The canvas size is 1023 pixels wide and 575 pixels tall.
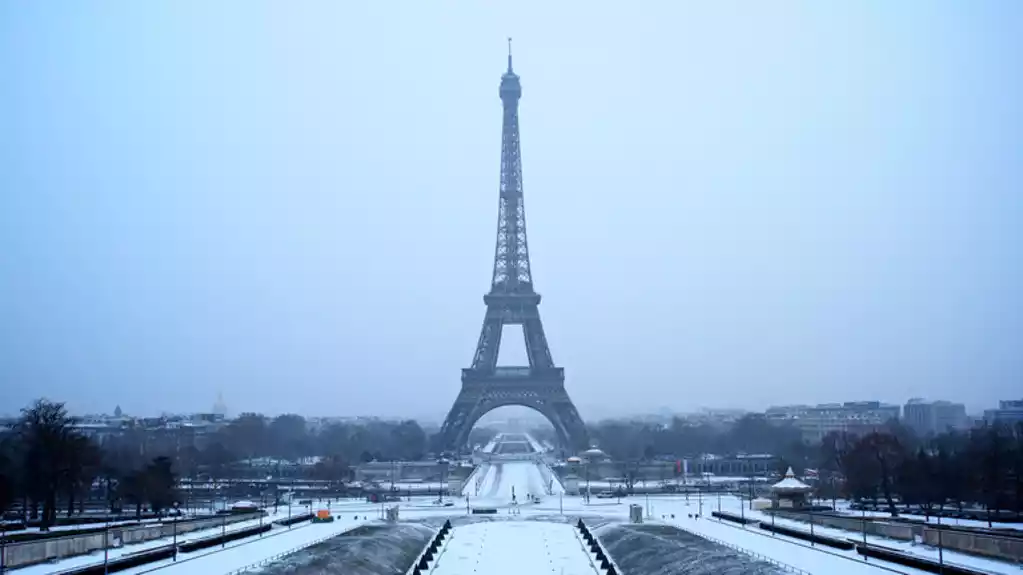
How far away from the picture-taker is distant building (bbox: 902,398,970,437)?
14825 cm

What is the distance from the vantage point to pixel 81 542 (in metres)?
35.0

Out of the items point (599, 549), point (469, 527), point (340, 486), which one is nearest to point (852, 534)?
point (599, 549)

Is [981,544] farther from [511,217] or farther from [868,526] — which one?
[511,217]

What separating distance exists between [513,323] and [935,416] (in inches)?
3513

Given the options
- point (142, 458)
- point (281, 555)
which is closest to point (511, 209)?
point (142, 458)

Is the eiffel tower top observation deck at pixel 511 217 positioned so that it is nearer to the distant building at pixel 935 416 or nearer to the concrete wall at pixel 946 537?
the concrete wall at pixel 946 537

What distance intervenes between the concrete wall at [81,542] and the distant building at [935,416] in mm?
118268

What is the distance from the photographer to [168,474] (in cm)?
5331

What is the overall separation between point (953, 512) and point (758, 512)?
8640 millimetres

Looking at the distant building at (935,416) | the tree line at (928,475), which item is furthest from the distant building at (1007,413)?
the tree line at (928,475)

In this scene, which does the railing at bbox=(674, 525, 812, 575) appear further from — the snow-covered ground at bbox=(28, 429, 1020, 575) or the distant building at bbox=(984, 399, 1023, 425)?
the distant building at bbox=(984, 399, 1023, 425)

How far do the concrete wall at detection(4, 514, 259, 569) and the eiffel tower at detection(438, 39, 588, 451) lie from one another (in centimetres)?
4419

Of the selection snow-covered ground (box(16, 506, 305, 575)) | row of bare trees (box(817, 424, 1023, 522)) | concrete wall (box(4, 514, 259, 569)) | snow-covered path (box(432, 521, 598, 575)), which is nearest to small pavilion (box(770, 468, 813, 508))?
row of bare trees (box(817, 424, 1023, 522))

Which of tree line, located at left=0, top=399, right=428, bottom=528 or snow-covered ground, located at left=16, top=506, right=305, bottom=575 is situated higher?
tree line, located at left=0, top=399, right=428, bottom=528
